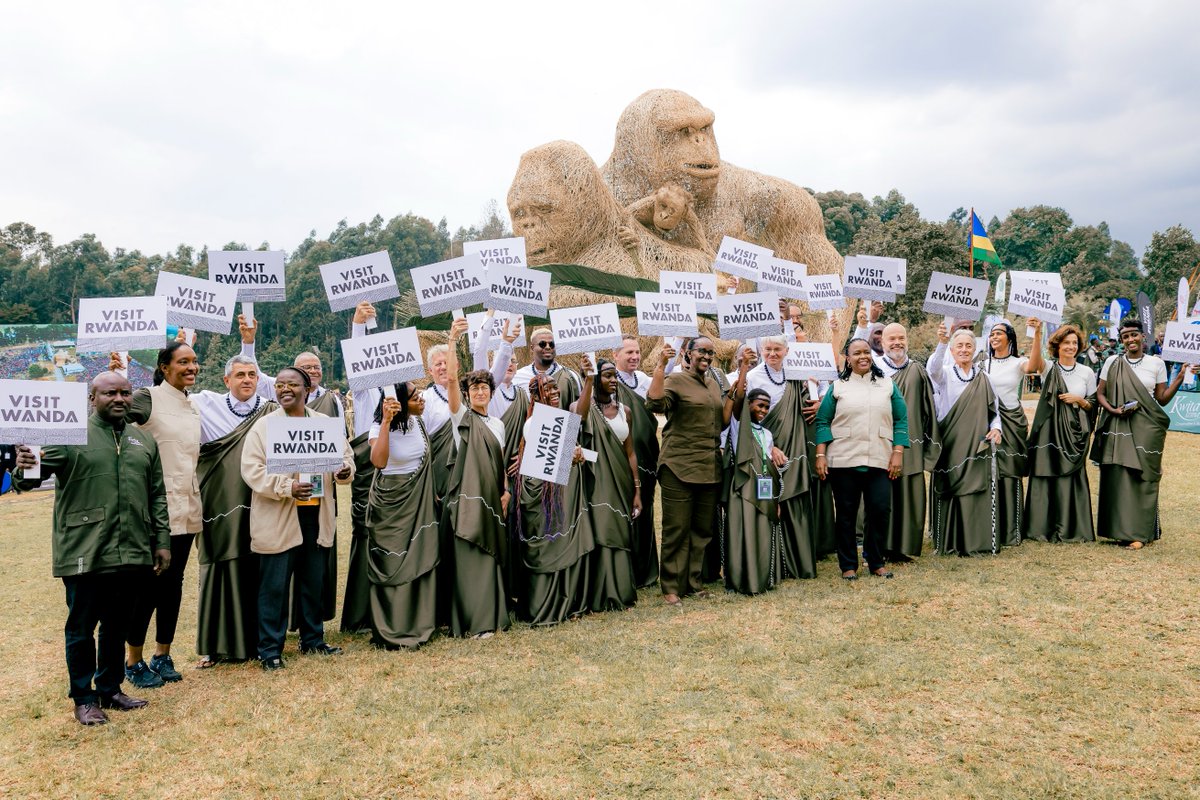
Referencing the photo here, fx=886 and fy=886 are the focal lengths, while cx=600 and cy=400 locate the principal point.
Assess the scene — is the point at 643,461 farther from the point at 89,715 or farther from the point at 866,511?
the point at 89,715

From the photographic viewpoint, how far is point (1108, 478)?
744 centimetres

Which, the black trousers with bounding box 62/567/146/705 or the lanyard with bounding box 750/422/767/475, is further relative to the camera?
the lanyard with bounding box 750/422/767/475

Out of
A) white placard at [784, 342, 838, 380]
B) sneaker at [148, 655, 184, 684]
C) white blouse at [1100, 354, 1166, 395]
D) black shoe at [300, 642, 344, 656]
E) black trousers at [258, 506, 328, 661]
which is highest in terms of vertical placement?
white placard at [784, 342, 838, 380]

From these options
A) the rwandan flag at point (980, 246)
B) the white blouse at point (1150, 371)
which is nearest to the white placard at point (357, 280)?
the white blouse at point (1150, 371)

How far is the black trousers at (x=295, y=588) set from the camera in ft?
16.6

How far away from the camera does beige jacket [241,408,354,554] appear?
4988mm

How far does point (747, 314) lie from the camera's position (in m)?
6.29

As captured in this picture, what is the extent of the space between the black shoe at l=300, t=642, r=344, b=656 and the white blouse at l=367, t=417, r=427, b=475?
1106 millimetres

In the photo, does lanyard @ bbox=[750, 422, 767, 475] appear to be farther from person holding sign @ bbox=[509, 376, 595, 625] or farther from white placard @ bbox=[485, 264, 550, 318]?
white placard @ bbox=[485, 264, 550, 318]

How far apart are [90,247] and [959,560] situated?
52409 millimetres

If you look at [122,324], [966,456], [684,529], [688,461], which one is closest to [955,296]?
[966,456]

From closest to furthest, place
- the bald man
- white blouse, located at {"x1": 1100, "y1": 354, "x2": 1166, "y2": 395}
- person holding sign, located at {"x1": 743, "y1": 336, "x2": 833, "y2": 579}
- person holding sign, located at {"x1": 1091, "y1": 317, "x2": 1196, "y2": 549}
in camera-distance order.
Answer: person holding sign, located at {"x1": 743, "y1": 336, "x2": 833, "y2": 579}, the bald man, person holding sign, located at {"x1": 1091, "y1": 317, "x2": 1196, "y2": 549}, white blouse, located at {"x1": 1100, "y1": 354, "x2": 1166, "y2": 395}

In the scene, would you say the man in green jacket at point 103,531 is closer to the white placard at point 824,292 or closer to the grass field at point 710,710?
→ the grass field at point 710,710

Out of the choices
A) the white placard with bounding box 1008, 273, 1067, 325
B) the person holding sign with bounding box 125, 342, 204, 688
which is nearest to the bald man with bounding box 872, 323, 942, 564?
the white placard with bounding box 1008, 273, 1067, 325
